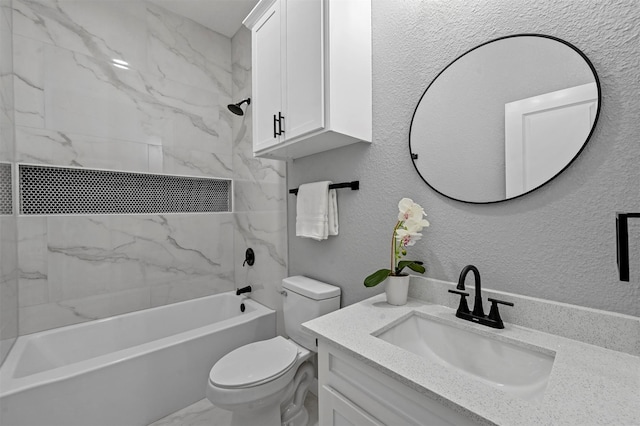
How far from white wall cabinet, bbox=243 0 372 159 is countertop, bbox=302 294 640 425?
0.86 metres

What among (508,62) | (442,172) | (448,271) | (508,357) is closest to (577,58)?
(508,62)

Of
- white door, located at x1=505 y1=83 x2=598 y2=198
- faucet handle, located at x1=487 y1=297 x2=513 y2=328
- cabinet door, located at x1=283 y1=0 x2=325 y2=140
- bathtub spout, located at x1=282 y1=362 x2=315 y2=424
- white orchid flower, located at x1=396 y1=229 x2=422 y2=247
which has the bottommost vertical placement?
bathtub spout, located at x1=282 y1=362 x2=315 y2=424

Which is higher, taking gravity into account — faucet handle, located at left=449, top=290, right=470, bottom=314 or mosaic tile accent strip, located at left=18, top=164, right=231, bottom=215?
mosaic tile accent strip, located at left=18, top=164, right=231, bottom=215

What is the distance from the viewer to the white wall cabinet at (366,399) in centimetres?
62

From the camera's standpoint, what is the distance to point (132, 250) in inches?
80.6

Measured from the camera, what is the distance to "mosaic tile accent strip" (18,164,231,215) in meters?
1.74

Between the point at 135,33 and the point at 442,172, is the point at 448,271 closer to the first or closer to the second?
the point at 442,172

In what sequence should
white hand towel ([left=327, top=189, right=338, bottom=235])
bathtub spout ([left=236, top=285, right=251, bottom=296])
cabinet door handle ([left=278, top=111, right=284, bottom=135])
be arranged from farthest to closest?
bathtub spout ([left=236, top=285, right=251, bottom=296]) < white hand towel ([left=327, top=189, right=338, bottom=235]) < cabinet door handle ([left=278, top=111, right=284, bottom=135])

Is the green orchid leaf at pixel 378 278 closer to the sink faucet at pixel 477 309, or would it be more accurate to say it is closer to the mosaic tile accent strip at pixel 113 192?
the sink faucet at pixel 477 309

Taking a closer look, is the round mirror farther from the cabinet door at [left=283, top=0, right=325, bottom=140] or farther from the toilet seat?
the toilet seat

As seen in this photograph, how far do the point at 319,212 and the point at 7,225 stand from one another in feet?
5.78

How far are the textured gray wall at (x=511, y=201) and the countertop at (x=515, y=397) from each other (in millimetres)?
160

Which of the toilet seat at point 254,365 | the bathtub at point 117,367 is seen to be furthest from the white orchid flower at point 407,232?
the bathtub at point 117,367


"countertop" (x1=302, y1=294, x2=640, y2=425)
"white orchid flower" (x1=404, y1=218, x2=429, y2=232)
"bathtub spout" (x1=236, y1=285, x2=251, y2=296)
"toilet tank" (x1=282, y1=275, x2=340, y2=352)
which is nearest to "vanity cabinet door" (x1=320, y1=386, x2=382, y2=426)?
"countertop" (x1=302, y1=294, x2=640, y2=425)
